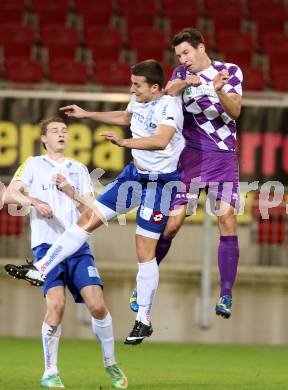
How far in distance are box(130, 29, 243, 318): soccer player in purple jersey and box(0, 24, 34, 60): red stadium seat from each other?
334 inches

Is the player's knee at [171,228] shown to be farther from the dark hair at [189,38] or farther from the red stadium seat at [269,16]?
the red stadium seat at [269,16]

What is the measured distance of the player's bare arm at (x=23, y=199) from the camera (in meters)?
9.72

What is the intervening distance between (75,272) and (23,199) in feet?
2.34

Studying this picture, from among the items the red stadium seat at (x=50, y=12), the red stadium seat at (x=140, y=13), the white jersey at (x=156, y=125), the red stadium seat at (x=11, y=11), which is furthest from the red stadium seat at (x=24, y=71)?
the white jersey at (x=156, y=125)

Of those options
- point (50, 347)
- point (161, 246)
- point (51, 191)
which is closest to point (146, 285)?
point (161, 246)

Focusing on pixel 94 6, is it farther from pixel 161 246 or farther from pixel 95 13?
pixel 161 246

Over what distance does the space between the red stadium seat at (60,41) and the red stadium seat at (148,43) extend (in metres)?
→ 0.88

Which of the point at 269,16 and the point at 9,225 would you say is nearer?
the point at 9,225

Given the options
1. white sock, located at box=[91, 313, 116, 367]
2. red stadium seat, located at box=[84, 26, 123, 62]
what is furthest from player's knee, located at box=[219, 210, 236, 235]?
red stadium seat, located at box=[84, 26, 123, 62]

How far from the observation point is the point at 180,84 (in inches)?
372

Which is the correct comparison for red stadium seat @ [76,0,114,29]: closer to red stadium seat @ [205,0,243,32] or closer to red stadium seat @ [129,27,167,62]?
red stadium seat @ [129,27,167,62]

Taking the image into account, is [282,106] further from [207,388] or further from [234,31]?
[207,388]

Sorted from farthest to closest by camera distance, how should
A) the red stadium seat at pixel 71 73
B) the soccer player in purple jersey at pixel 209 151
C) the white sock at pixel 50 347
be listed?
the red stadium seat at pixel 71 73, the white sock at pixel 50 347, the soccer player in purple jersey at pixel 209 151

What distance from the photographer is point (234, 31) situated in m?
18.8
